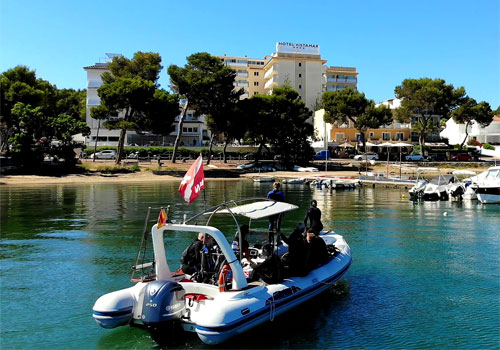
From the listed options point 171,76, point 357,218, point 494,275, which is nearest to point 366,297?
point 494,275

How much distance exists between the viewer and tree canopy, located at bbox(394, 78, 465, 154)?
84.2 m

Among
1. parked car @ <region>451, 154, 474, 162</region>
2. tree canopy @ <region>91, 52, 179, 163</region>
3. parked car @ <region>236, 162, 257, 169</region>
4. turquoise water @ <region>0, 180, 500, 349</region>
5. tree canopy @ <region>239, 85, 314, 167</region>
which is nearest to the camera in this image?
turquoise water @ <region>0, 180, 500, 349</region>

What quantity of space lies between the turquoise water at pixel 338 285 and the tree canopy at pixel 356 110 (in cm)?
5073

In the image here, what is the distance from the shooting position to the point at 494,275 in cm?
1623

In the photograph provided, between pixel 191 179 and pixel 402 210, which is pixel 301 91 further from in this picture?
pixel 191 179

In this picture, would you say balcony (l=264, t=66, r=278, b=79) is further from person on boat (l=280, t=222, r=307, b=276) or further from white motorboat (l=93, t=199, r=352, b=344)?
white motorboat (l=93, t=199, r=352, b=344)

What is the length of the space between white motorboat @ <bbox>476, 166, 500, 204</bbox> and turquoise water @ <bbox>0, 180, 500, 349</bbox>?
5.72 m

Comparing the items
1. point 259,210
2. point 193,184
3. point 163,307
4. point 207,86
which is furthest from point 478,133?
point 163,307

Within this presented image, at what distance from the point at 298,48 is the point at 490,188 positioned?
7915 centimetres

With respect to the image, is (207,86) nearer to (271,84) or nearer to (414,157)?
(414,157)

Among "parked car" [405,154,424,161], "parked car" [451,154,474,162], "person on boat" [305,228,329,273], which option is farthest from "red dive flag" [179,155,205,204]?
"parked car" [451,154,474,162]

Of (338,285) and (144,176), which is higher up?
(144,176)

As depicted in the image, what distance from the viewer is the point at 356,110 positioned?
84.1m

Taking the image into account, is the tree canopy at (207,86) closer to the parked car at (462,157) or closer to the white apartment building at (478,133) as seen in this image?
the parked car at (462,157)
